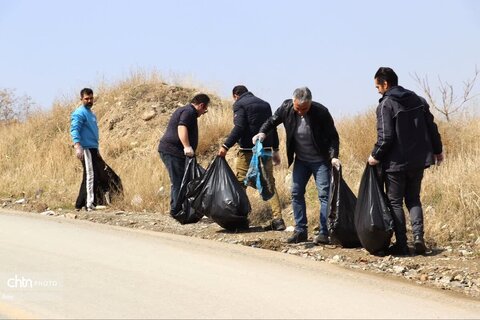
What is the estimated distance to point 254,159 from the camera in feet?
37.4

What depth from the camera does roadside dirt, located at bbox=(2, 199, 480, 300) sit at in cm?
864

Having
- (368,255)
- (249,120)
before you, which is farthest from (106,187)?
(368,255)

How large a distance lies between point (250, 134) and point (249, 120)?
209 mm

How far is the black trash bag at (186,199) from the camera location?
478 inches

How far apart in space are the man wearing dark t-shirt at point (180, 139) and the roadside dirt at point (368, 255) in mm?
684

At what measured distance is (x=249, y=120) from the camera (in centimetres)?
1175

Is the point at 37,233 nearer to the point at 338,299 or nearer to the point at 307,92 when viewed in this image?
the point at 307,92

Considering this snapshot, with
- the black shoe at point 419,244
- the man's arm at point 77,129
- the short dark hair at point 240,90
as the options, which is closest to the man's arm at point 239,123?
the short dark hair at point 240,90

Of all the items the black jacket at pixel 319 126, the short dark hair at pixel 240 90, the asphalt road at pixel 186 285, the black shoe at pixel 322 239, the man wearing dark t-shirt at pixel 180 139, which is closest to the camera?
the asphalt road at pixel 186 285

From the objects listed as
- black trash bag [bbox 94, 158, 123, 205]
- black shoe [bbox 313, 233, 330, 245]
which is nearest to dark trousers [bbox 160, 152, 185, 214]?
black trash bag [bbox 94, 158, 123, 205]

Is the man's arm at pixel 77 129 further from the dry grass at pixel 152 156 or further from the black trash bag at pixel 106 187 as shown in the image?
the dry grass at pixel 152 156

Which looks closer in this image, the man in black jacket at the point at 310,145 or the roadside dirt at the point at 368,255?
the roadside dirt at the point at 368,255

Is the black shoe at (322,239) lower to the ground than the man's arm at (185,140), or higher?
lower

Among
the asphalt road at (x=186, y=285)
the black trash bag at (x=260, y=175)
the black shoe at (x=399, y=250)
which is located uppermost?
the black trash bag at (x=260, y=175)
